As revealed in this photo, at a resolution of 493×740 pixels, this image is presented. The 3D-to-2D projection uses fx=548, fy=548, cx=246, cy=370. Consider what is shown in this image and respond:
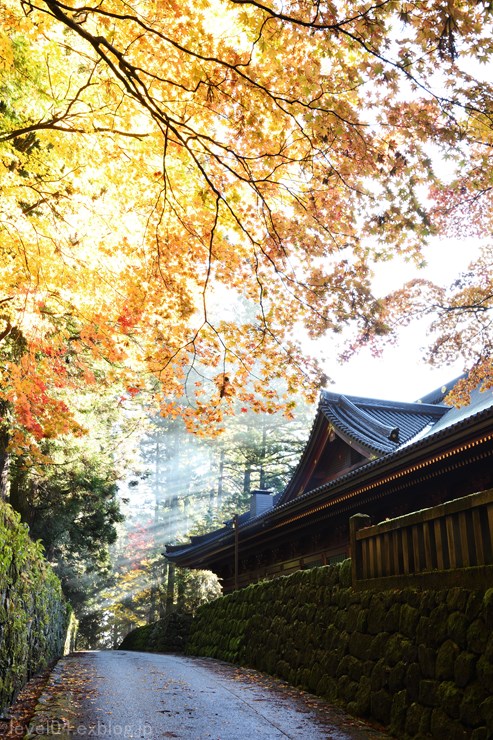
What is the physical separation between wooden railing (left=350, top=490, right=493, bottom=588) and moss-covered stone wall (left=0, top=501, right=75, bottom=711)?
13.7ft

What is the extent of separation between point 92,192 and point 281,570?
38.0ft

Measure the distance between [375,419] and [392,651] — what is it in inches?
377

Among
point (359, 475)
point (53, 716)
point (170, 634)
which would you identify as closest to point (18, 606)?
point (53, 716)

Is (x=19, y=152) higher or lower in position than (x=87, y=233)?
higher

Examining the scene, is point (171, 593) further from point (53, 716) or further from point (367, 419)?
point (53, 716)

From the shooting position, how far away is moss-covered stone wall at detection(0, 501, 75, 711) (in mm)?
5926

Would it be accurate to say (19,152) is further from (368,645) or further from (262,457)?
(262,457)

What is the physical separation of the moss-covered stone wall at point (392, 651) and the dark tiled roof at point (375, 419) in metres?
4.38

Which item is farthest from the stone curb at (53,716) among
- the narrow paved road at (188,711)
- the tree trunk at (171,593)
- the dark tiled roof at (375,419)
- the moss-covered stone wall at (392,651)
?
the tree trunk at (171,593)

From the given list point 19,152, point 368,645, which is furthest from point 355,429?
point 19,152

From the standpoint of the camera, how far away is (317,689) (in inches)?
289

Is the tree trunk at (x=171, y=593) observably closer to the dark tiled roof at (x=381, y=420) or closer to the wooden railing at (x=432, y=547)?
the dark tiled roof at (x=381, y=420)

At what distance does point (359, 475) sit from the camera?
9.23m

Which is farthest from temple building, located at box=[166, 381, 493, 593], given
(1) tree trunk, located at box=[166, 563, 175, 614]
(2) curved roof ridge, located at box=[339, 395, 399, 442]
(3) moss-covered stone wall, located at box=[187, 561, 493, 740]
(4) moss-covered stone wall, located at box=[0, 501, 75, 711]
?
(1) tree trunk, located at box=[166, 563, 175, 614]
